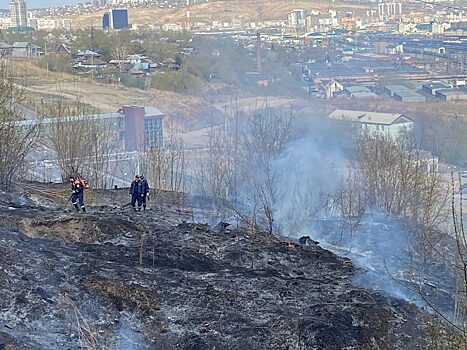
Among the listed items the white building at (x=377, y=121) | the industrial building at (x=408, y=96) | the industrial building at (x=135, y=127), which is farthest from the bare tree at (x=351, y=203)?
the industrial building at (x=408, y=96)

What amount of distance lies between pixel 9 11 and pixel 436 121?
8672 centimetres

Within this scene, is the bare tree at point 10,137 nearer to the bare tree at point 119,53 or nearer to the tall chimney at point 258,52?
the tall chimney at point 258,52

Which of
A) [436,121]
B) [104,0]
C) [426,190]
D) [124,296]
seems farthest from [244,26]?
[104,0]

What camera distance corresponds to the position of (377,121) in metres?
28.1

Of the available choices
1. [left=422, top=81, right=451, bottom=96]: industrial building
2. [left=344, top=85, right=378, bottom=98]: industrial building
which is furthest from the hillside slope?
[left=422, top=81, right=451, bottom=96]: industrial building

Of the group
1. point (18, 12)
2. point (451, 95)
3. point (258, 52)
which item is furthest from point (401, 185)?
point (18, 12)

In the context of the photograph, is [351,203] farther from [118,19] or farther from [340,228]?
[118,19]

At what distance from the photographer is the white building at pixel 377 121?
26219 mm

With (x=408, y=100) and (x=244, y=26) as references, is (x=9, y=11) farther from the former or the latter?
(x=408, y=100)

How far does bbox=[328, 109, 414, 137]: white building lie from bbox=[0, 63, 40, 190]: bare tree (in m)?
12.9

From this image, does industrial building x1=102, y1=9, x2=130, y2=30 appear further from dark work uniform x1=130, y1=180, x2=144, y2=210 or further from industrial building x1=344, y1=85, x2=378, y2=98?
dark work uniform x1=130, y1=180, x2=144, y2=210

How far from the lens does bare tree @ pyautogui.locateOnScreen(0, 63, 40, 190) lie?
15.7 m

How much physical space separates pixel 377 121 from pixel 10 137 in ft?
53.1

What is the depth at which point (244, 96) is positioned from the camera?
3616 cm
